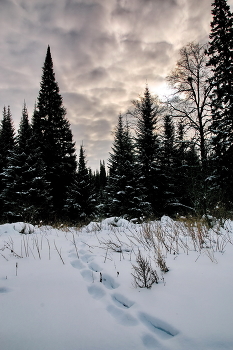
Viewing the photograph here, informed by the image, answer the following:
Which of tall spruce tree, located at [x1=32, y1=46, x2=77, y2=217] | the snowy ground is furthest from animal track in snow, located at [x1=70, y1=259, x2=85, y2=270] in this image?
tall spruce tree, located at [x1=32, y1=46, x2=77, y2=217]

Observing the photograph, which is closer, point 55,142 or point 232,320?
point 232,320

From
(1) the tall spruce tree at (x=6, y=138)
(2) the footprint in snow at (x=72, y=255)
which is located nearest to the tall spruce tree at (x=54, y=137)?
(1) the tall spruce tree at (x=6, y=138)

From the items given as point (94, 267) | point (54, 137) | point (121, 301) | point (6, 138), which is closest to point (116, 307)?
point (121, 301)

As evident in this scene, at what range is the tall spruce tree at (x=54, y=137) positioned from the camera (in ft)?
54.5

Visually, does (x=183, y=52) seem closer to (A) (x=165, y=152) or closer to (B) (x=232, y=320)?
(A) (x=165, y=152)

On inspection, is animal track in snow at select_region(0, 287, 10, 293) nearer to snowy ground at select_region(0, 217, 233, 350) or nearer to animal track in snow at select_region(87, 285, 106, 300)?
snowy ground at select_region(0, 217, 233, 350)

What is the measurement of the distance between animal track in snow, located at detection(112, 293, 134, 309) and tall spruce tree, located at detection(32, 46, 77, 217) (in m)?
15.5

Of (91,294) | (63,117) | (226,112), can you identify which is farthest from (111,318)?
(63,117)

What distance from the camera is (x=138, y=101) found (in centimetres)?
1588

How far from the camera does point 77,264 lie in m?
2.18

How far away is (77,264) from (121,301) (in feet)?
3.33

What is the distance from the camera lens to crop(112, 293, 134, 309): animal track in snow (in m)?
1.28

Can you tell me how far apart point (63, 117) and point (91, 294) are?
19447 millimetres

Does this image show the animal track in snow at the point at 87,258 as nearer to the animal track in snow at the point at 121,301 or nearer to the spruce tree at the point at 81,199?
the animal track in snow at the point at 121,301
